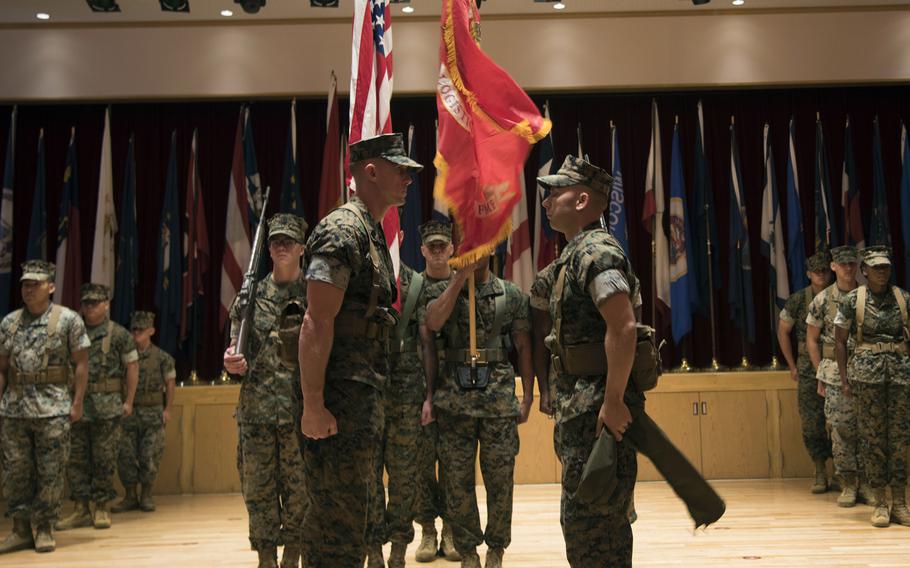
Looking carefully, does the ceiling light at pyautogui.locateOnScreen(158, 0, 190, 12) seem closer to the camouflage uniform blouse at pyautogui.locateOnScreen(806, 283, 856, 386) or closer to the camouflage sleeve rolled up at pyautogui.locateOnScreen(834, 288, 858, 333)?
the camouflage uniform blouse at pyautogui.locateOnScreen(806, 283, 856, 386)

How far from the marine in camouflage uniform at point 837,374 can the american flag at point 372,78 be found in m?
3.55

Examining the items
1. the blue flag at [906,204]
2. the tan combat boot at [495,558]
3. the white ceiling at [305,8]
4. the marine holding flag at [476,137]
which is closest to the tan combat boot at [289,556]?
the tan combat boot at [495,558]

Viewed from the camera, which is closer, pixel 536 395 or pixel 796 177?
pixel 536 395

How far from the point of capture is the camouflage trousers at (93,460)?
20.0 feet

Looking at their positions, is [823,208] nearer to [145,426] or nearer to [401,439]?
[401,439]

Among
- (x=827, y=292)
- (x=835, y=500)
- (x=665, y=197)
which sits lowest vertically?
(x=835, y=500)

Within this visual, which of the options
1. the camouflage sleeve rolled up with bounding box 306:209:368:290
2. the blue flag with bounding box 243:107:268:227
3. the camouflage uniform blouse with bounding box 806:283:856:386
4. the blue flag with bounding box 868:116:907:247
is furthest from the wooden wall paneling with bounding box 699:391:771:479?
the camouflage sleeve rolled up with bounding box 306:209:368:290

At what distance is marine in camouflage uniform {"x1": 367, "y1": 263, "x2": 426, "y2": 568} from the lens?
4.14m

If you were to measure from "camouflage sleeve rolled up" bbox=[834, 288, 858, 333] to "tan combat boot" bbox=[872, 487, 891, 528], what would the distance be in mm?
1100

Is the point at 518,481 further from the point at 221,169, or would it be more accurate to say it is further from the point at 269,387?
the point at 221,169

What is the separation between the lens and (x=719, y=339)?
340 inches

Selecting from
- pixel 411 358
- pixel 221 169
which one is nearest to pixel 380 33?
pixel 411 358

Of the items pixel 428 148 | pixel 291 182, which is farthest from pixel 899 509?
pixel 291 182

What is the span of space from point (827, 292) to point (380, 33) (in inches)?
152
